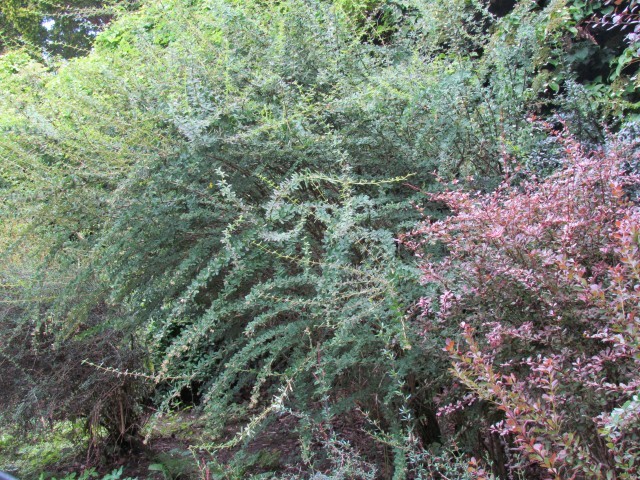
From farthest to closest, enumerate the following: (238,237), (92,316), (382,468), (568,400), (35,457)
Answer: (35,457) → (92,316) → (382,468) → (238,237) → (568,400)

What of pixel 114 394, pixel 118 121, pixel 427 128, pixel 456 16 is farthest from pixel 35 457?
pixel 456 16

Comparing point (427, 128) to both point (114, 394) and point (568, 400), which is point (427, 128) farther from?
point (114, 394)

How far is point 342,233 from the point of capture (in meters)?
2.68

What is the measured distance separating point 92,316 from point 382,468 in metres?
2.40

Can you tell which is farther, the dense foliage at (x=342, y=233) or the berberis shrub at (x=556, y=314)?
the dense foliage at (x=342, y=233)

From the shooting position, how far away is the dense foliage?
220 cm

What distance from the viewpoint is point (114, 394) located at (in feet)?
15.5

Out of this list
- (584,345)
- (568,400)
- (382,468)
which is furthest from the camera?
(382,468)

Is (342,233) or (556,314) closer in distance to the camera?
(556,314)

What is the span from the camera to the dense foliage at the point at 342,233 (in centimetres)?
220

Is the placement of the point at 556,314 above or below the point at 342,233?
below

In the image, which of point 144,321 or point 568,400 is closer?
point 568,400

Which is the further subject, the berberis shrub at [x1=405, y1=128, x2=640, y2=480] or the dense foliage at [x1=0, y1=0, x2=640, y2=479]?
the dense foliage at [x1=0, y1=0, x2=640, y2=479]

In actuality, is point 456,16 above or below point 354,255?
above
